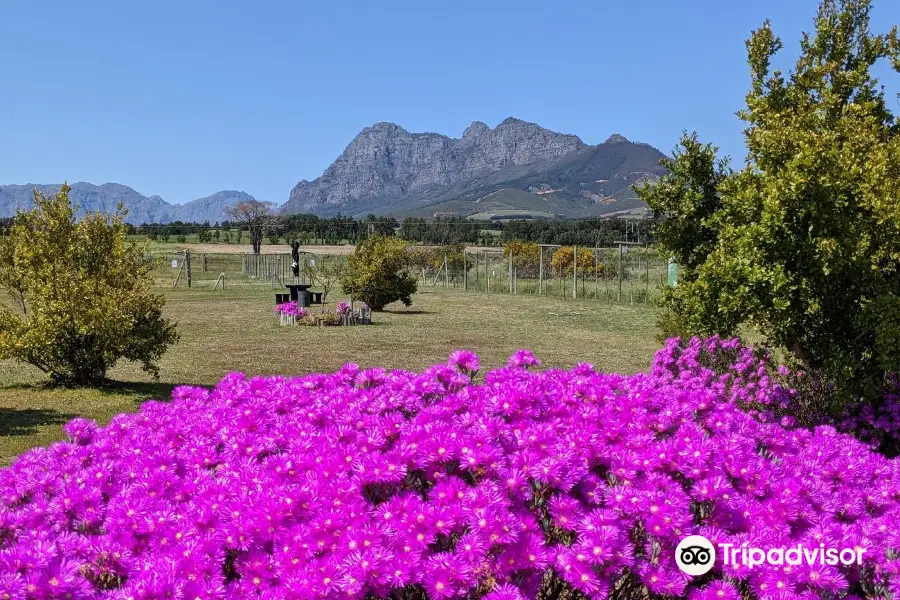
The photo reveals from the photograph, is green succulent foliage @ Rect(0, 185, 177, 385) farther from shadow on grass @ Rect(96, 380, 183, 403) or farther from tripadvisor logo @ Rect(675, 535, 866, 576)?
tripadvisor logo @ Rect(675, 535, 866, 576)

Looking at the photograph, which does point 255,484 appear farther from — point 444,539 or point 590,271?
point 590,271

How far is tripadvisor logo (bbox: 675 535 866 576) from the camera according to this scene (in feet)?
7.13

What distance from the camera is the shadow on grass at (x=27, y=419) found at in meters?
8.38

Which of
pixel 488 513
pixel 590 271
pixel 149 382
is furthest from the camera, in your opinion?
pixel 590 271

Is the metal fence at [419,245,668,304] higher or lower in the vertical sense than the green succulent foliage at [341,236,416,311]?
lower

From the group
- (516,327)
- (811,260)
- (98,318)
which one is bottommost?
(516,327)

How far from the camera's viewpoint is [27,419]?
8.96 m

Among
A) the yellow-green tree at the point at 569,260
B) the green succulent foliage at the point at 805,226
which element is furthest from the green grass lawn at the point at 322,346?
the yellow-green tree at the point at 569,260

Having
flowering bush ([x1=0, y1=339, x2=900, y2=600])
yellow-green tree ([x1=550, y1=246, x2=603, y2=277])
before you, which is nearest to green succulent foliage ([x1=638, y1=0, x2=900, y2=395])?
flowering bush ([x1=0, y1=339, x2=900, y2=600])

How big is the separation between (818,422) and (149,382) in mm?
9317

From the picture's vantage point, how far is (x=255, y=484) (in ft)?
7.85

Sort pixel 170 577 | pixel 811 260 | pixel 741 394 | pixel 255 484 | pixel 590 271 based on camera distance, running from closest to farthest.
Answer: pixel 170 577 → pixel 255 484 → pixel 811 260 → pixel 741 394 → pixel 590 271

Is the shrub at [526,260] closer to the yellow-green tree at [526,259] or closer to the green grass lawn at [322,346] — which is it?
the yellow-green tree at [526,259]

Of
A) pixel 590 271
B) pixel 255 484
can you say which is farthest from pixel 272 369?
pixel 590 271
